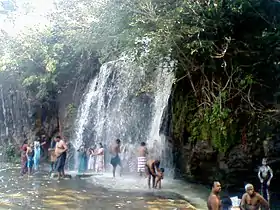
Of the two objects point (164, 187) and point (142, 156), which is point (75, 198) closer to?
point (164, 187)

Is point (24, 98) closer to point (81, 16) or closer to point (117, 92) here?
point (81, 16)

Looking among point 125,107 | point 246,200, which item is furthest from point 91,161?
point 246,200

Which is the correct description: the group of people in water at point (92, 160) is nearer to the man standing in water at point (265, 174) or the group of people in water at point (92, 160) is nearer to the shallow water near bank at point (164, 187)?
the shallow water near bank at point (164, 187)

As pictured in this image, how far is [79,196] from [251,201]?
4.82 m

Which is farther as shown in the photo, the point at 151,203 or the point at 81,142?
the point at 81,142

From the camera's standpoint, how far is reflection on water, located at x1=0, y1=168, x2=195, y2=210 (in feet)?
32.1

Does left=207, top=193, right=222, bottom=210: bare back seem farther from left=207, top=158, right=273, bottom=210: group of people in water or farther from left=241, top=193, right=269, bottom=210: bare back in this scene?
left=241, top=193, right=269, bottom=210: bare back

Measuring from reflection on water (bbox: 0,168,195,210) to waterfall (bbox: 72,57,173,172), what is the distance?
464cm

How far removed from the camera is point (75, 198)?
1074 centimetres

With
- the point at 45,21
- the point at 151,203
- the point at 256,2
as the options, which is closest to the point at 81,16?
the point at 45,21

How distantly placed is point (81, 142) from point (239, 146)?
10211mm

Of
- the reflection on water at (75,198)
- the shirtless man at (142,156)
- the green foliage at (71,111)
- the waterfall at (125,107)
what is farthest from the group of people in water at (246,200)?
the green foliage at (71,111)

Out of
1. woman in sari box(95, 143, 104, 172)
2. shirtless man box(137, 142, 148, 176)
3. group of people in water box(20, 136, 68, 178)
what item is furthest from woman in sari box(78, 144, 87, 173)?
shirtless man box(137, 142, 148, 176)

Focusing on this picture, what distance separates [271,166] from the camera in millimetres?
12461
